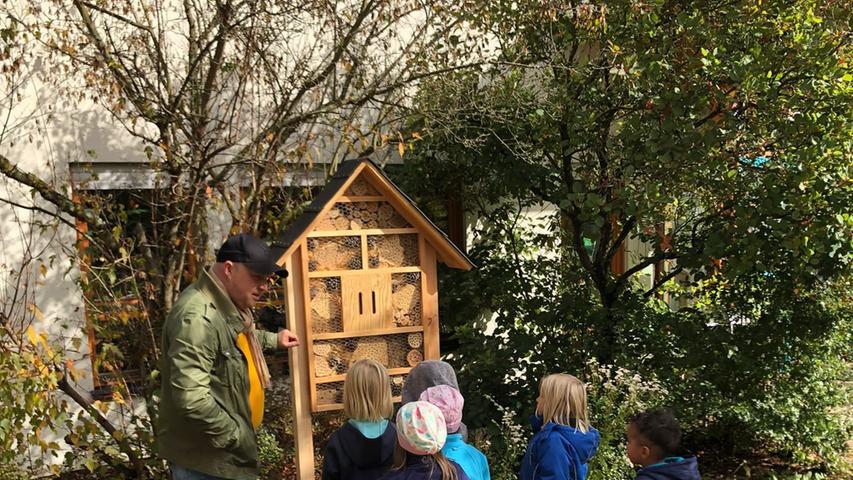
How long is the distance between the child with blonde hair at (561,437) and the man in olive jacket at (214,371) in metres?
1.30

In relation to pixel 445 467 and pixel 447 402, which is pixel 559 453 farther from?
pixel 445 467

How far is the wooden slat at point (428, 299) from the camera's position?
3740 mm

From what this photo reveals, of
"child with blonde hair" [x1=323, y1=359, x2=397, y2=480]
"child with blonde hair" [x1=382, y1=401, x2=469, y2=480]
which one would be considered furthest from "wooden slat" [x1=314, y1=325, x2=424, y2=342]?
"child with blonde hair" [x1=382, y1=401, x2=469, y2=480]

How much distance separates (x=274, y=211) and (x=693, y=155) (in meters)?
3.54

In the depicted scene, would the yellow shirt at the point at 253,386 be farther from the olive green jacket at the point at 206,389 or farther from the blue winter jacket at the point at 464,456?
the blue winter jacket at the point at 464,456

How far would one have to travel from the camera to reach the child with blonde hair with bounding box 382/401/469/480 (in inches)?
98.3

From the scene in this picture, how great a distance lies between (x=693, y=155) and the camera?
14.7ft

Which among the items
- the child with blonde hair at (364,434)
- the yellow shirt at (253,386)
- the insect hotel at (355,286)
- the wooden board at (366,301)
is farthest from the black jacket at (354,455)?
the wooden board at (366,301)

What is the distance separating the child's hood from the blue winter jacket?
18.4 inches

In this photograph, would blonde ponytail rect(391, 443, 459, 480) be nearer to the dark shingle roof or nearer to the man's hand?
the man's hand

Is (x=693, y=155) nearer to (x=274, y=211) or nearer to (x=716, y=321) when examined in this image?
(x=716, y=321)

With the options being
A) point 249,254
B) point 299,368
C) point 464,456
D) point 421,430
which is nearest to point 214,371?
point 249,254

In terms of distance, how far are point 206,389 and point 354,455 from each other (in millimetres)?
703

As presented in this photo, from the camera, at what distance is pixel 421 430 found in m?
2.50
